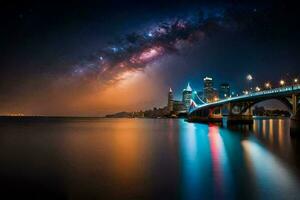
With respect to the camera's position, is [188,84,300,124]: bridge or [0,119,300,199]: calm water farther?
[188,84,300,124]: bridge

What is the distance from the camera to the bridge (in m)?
51.9

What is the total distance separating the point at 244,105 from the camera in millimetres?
101500

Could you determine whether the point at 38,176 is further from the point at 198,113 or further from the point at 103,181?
the point at 198,113

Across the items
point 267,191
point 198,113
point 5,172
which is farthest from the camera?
point 198,113

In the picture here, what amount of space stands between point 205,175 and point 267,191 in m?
5.83

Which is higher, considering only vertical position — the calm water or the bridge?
the bridge

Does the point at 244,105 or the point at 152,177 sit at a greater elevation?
the point at 244,105

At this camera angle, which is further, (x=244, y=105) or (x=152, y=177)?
(x=244, y=105)

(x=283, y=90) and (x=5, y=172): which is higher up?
(x=283, y=90)

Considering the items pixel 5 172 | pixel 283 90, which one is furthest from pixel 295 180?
pixel 283 90

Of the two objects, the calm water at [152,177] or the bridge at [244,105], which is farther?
the bridge at [244,105]

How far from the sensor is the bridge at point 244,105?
51938 mm

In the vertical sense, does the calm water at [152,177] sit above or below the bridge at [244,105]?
below

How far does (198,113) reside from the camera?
573 ft
